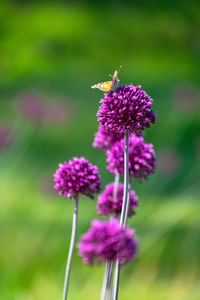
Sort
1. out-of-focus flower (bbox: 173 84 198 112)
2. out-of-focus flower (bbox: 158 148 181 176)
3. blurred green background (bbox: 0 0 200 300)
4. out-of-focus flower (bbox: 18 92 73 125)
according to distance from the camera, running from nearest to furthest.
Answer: blurred green background (bbox: 0 0 200 300) → out-of-focus flower (bbox: 158 148 181 176) → out-of-focus flower (bbox: 18 92 73 125) → out-of-focus flower (bbox: 173 84 198 112)

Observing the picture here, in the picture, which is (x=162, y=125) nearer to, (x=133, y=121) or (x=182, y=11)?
(x=182, y=11)

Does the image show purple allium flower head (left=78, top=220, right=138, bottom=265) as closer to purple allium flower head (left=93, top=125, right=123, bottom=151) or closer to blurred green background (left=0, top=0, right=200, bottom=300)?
purple allium flower head (left=93, top=125, right=123, bottom=151)

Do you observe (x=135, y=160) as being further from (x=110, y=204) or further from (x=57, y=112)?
(x=57, y=112)

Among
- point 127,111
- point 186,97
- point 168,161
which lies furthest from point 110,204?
point 186,97

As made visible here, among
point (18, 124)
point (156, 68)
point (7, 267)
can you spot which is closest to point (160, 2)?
point (156, 68)

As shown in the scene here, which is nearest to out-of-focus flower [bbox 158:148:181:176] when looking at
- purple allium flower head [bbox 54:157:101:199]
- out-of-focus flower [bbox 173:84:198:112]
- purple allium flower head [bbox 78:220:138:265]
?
out-of-focus flower [bbox 173:84:198:112]

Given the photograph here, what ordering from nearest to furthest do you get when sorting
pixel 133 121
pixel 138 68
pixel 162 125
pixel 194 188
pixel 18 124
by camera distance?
pixel 133 121 < pixel 194 188 < pixel 18 124 < pixel 162 125 < pixel 138 68
